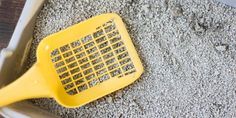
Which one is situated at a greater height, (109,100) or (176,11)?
(176,11)

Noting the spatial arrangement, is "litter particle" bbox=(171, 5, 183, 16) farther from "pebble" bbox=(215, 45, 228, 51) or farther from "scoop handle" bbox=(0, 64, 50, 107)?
"scoop handle" bbox=(0, 64, 50, 107)

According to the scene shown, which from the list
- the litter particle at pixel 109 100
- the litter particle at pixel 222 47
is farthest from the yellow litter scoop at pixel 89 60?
the litter particle at pixel 222 47

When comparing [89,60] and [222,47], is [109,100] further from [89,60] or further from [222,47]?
[222,47]

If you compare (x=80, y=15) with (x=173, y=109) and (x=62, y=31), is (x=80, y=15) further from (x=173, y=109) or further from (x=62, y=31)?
(x=173, y=109)

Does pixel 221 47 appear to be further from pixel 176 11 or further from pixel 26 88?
pixel 26 88

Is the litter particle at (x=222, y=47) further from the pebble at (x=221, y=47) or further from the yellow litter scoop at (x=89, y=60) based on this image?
the yellow litter scoop at (x=89, y=60)

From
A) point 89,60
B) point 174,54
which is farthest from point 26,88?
point 174,54
